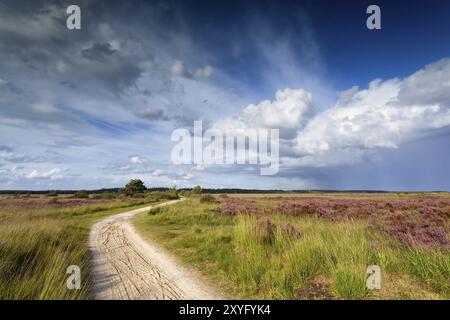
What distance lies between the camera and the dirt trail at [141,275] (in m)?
5.77

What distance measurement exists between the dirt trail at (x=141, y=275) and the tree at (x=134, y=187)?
69.0 metres

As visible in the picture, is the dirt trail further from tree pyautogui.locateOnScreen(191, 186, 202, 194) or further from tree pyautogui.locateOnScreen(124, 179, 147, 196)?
tree pyautogui.locateOnScreen(191, 186, 202, 194)

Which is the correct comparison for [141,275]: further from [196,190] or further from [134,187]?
[196,190]

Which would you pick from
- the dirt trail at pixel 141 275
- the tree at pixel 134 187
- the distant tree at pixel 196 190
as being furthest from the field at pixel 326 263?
the distant tree at pixel 196 190

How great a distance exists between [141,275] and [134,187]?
76.6 meters

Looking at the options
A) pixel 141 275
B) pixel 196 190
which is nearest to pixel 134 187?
pixel 196 190

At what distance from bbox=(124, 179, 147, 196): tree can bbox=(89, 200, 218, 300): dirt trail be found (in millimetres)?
69029

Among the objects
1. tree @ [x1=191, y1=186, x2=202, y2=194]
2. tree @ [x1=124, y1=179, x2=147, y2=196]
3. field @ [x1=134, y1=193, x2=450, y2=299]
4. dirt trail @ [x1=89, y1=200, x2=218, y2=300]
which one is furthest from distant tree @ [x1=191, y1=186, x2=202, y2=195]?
field @ [x1=134, y1=193, x2=450, y2=299]

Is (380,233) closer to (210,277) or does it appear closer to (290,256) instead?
(290,256)

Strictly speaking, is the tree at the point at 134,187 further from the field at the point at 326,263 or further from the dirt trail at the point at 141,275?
the field at the point at 326,263

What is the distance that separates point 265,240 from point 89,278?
18.3ft

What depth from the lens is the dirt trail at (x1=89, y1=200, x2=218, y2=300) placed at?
18.9 ft
